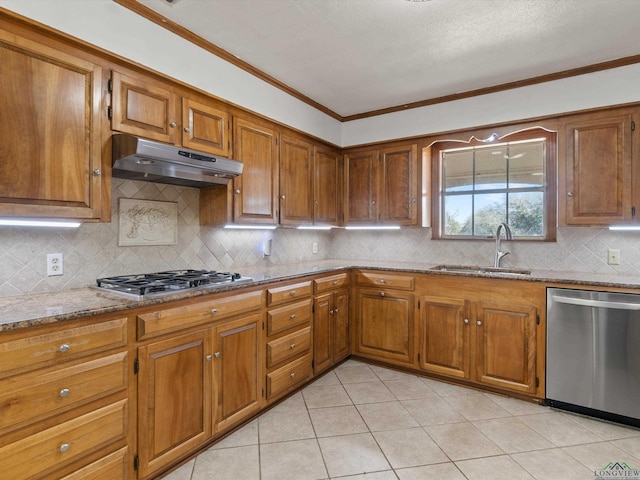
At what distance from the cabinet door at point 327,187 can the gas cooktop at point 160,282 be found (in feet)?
4.75

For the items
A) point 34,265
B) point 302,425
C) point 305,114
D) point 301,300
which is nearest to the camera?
point 34,265

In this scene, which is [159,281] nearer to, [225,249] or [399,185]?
[225,249]

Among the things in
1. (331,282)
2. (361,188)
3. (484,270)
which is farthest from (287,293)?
(484,270)

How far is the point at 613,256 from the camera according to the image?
2.80m

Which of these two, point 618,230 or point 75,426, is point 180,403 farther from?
point 618,230

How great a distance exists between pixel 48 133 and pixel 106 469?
154 cm

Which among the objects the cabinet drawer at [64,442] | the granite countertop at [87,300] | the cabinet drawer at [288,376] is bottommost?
the cabinet drawer at [288,376]

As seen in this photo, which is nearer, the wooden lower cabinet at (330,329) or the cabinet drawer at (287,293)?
the cabinet drawer at (287,293)

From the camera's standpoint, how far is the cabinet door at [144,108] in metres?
1.88

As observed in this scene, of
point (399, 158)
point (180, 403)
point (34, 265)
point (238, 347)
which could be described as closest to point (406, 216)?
Result: point (399, 158)

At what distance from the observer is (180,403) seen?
1862 mm

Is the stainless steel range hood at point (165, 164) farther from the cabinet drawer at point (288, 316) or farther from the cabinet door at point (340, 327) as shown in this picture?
the cabinet door at point (340, 327)

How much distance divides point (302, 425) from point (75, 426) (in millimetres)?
1333

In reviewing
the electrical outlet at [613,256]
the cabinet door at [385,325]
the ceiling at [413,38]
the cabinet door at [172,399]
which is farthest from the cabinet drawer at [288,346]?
the electrical outlet at [613,256]
